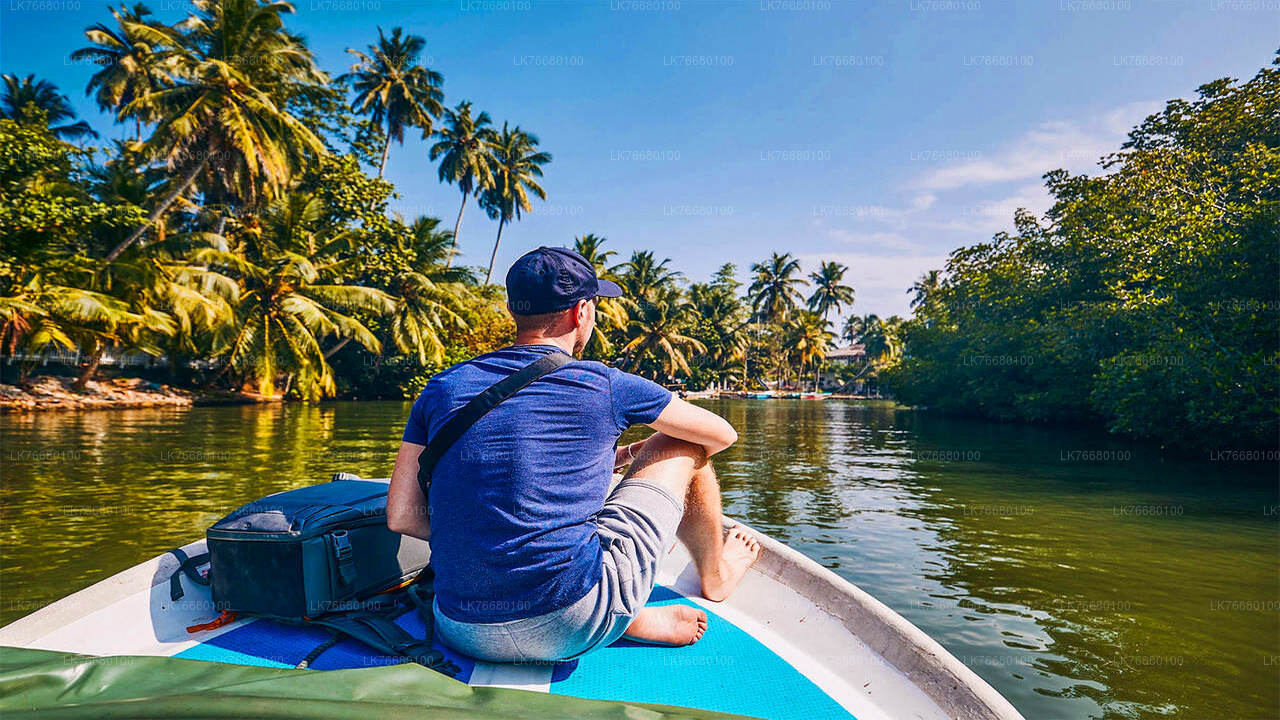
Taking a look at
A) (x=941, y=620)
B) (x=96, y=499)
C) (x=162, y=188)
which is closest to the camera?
(x=941, y=620)

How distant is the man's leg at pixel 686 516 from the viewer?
2111mm

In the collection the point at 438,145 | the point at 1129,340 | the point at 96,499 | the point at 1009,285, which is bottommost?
the point at 96,499

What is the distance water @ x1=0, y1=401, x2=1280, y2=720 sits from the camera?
3600mm

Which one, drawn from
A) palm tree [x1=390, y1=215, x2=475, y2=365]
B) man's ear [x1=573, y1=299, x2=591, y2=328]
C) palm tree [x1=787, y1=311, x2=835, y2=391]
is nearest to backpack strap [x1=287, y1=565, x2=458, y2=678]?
man's ear [x1=573, y1=299, x2=591, y2=328]

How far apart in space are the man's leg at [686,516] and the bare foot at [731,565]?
0.01 metres

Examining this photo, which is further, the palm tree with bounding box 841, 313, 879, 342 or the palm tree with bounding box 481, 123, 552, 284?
the palm tree with bounding box 841, 313, 879, 342

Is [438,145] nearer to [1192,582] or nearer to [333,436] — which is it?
[333,436]

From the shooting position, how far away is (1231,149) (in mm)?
16906

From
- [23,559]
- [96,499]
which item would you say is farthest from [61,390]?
[23,559]

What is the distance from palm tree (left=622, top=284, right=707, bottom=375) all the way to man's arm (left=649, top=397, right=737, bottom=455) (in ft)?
138

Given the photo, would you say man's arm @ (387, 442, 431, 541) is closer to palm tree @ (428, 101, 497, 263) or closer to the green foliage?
the green foliage

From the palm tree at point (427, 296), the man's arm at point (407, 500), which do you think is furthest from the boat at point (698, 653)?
the palm tree at point (427, 296)

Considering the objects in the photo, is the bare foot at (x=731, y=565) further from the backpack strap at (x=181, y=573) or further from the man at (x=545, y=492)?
the backpack strap at (x=181, y=573)

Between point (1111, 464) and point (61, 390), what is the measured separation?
91.9 ft
